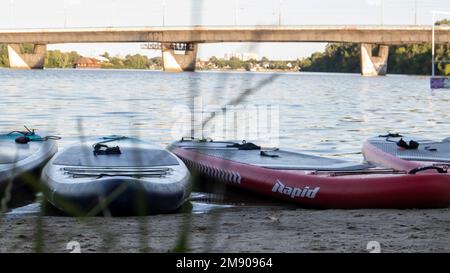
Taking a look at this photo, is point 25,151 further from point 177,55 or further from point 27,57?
point 27,57

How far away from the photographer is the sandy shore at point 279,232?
6.55 meters

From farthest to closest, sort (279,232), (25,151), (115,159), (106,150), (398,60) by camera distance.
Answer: (398,60) < (25,151) < (106,150) < (115,159) < (279,232)

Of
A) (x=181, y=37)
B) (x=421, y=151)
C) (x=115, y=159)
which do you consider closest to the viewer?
(x=115, y=159)

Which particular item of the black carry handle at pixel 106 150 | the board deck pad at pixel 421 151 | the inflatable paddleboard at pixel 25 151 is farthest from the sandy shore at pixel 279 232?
the board deck pad at pixel 421 151

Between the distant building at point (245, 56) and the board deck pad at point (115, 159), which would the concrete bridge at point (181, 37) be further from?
the distant building at point (245, 56)

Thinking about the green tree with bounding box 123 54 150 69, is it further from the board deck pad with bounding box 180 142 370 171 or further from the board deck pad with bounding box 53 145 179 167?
the board deck pad with bounding box 180 142 370 171

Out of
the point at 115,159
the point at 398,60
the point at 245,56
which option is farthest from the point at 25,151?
the point at 398,60

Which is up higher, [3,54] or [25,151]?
[3,54]

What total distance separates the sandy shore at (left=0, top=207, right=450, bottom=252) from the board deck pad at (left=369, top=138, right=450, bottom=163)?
3.59 meters

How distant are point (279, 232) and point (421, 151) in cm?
683

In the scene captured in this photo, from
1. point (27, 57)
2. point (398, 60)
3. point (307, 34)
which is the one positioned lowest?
point (398, 60)

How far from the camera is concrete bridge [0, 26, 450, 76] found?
7862cm

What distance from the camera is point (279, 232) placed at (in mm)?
7793
